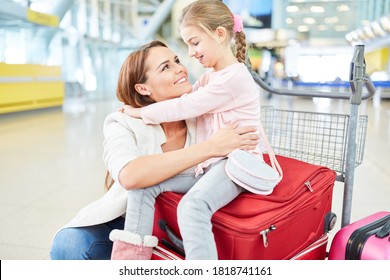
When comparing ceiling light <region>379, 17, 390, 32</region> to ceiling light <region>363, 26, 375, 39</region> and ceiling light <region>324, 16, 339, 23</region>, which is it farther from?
ceiling light <region>324, 16, 339, 23</region>

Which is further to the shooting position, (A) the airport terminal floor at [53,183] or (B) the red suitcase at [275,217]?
(A) the airport terminal floor at [53,183]

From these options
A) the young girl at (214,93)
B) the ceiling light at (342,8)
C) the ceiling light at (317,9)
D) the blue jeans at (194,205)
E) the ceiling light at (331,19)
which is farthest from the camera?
the ceiling light at (331,19)

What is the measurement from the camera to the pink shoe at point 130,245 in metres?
1.14

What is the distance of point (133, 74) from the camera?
1321mm

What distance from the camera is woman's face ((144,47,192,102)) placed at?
1.30m

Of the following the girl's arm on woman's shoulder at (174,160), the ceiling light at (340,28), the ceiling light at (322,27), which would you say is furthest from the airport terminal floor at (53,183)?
the ceiling light at (322,27)

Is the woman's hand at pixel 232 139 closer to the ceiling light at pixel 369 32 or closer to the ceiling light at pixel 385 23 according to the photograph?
the ceiling light at pixel 385 23

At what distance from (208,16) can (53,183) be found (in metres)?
2.37

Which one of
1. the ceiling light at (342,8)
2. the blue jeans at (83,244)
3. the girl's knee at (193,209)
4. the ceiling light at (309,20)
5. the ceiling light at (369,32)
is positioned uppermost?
the ceiling light at (342,8)

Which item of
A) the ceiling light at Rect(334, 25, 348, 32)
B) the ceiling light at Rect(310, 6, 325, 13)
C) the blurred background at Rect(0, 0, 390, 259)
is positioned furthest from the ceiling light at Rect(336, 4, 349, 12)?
the ceiling light at Rect(334, 25, 348, 32)

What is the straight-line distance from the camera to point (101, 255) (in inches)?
55.2

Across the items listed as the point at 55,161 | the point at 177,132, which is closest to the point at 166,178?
the point at 177,132

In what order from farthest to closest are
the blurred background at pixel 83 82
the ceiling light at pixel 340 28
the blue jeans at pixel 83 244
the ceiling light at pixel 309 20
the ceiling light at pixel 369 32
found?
the ceiling light at pixel 309 20
the ceiling light at pixel 340 28
the ceiling light at pixel 369 32
the blurred background at pixel 83 82
the blue jeans at pixel 83 244
